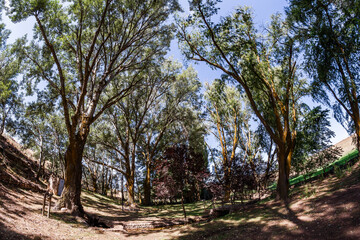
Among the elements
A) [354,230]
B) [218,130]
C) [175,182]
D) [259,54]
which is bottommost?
[354,230]

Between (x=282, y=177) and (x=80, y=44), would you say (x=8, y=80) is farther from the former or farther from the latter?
(x=282, y=177)

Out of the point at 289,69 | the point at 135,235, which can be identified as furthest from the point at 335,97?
the point at 135,235

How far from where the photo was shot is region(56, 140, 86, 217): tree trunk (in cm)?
1009

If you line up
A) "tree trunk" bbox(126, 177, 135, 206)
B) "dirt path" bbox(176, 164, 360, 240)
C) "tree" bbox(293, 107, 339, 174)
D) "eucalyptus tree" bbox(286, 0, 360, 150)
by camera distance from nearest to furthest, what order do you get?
"dirt path" bbox(176, 164, 360, 240), "eucalyptus tree" bbox(286, 0, 360, 150), "tree" bbox(293, 107, 339, 174), "tree trunk" bbox(126, 177, 135, 206)

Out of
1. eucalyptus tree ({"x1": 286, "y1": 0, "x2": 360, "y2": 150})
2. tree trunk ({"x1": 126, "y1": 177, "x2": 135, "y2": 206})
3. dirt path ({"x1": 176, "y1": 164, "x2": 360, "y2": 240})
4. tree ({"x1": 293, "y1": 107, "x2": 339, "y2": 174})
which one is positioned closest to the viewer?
dirt path ({"x1": 176, "y1": 164, "x2": 360, "y2": 240})

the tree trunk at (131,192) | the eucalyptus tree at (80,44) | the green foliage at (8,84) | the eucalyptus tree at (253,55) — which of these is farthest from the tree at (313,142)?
the green foliage at (8,84)

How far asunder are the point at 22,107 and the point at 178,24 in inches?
711

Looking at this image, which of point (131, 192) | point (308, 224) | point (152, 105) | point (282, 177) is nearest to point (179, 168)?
point (282, 177)

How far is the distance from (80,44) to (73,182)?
7.27 metres

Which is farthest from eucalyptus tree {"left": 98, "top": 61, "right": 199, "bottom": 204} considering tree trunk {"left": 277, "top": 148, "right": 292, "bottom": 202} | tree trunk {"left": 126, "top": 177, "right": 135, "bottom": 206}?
tree trunk {"left": 277, "top": 148, "right": 292, "bottom": 202}

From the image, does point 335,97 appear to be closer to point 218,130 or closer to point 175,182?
point 175,182

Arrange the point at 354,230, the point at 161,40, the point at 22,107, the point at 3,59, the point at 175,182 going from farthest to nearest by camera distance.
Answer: the point at 22,107, the point at 3,59, the point at 161,40, the point at 175,182, the point at 354,230

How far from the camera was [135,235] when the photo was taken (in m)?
8.99

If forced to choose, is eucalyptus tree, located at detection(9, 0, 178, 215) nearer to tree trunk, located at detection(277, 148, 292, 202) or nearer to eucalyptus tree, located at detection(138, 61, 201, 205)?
eucalyptus tree, located at detection(138, 61, 201, 205)
